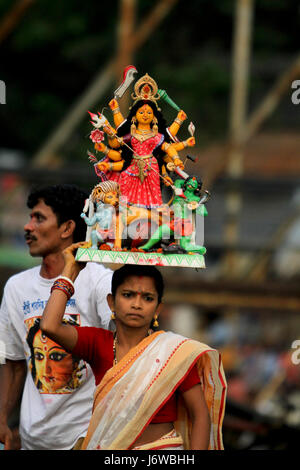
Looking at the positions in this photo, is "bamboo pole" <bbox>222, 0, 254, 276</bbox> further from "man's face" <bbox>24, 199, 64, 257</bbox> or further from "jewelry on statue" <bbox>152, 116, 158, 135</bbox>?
"jewelry on statue" <bbox>152, 116, 158, 135</bbox>

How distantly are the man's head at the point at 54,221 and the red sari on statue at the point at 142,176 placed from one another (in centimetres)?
40

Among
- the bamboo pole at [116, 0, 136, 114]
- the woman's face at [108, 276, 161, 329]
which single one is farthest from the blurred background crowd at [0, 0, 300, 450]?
the woman's face at [108, 276, 161, 329]

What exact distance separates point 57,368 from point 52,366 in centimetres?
3

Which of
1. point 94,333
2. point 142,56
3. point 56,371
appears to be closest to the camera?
point 94,333

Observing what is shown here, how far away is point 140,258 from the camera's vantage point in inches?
Result: 155

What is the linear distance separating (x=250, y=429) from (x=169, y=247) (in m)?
3.89

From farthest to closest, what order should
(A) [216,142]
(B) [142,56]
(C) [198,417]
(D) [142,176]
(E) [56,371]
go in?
(B) [142,56], (A) [216,142], (E) [56,371], (D) [142,176], (C) [198,417]

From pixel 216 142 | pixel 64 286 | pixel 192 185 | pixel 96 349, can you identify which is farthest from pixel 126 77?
pixel 216 142

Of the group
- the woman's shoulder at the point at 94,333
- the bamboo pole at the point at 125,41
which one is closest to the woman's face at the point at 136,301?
the woman's shoulder at the point at 94,333

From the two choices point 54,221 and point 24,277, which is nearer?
point 54,221

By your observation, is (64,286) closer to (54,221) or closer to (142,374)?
(142,374)

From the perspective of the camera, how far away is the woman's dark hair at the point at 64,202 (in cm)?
454
